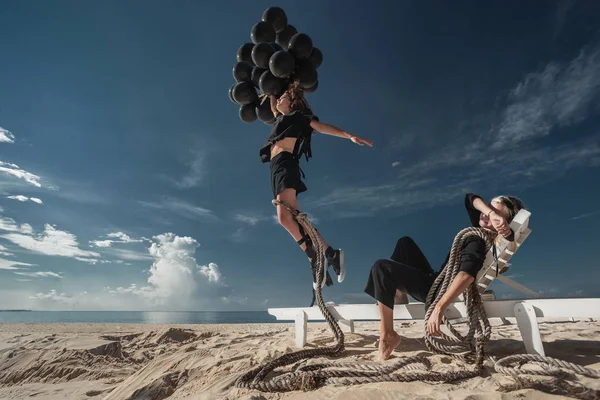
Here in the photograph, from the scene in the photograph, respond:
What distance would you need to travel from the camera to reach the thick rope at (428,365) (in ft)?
5.89

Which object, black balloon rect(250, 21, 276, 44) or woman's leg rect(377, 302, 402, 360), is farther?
black balloon rect(250, 21, 276, 44)

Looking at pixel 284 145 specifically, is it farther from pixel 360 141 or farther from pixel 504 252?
pixel 504 252

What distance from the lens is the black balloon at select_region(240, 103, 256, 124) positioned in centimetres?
473

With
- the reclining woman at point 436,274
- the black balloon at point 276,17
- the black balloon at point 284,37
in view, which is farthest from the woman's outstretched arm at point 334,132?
the black balloon at point 276,17

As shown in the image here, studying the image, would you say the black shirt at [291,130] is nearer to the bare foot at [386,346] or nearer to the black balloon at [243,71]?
the black balloon at [243,71]

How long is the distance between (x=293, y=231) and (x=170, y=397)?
1799 millimetres

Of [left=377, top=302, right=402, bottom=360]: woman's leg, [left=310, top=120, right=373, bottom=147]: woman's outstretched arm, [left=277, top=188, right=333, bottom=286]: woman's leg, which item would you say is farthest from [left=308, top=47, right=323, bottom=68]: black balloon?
[left=377, top=302, right=402, bottom=360]: woman's leg

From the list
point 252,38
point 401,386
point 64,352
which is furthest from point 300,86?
point 64,352

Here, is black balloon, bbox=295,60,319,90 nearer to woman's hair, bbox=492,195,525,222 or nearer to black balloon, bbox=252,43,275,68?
black balloon, bbox=252,43,275,68

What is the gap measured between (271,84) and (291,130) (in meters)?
0.97

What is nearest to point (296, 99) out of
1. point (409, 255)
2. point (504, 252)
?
point (409, 255)

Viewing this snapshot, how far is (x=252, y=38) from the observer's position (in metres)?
4.76

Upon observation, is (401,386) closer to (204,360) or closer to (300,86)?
(204,360)

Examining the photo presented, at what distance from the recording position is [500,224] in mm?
2145
